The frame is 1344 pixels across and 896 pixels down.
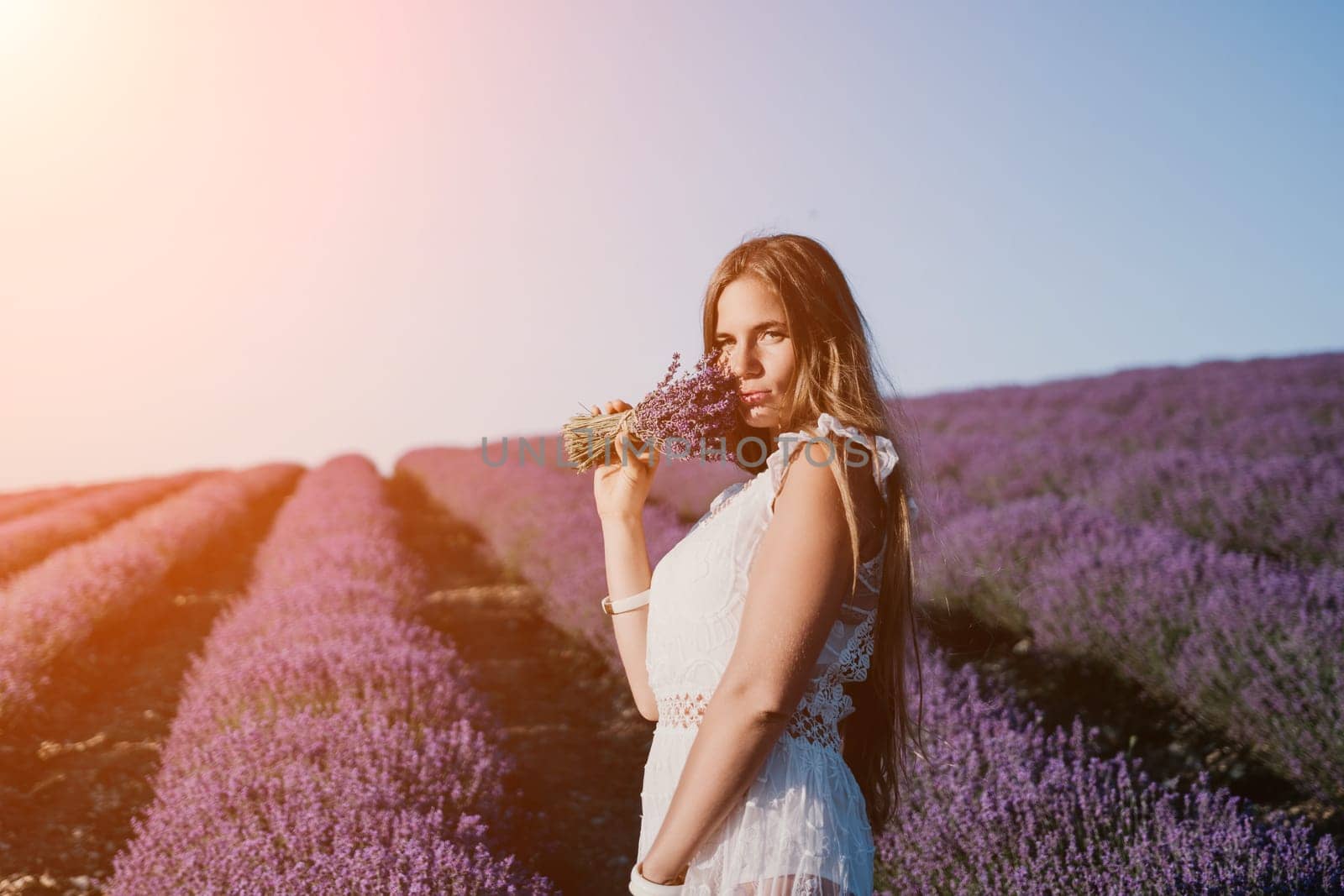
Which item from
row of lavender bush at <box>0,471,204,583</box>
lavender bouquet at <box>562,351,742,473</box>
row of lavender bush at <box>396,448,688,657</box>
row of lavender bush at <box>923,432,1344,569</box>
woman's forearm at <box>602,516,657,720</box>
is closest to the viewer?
lavender bouquet at <box>562,351,742,473</box>

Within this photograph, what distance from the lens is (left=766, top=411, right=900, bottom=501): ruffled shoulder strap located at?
1119mm

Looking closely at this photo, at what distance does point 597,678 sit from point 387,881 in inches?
128

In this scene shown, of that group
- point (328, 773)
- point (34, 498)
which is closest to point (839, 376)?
point (328, 773)

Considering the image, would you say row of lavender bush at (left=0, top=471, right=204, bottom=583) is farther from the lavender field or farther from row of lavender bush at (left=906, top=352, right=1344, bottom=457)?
row of lavender bush at (left=906, top=352, right=1344, bottom=457)

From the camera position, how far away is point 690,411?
4.36ft

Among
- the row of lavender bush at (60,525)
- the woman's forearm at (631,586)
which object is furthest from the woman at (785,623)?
the row of lavender bush at (60,525)

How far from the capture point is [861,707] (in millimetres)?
1408

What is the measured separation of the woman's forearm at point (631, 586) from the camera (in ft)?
4.94

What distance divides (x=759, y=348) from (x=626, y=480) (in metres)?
0.38

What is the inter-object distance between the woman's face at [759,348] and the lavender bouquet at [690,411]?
3 centimetres

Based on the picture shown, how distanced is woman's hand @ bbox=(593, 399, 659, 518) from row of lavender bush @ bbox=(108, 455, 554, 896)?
3.48 feet

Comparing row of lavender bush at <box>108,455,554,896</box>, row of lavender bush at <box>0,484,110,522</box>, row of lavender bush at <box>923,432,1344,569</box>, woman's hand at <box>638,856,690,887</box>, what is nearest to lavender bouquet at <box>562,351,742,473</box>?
woman's hand at <box>638,856,690,887</box>

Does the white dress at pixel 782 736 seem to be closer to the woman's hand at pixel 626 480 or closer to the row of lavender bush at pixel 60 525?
the woman's hand at pixel 626 480

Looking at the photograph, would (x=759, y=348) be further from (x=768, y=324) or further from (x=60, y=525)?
(x=60, y=525)
